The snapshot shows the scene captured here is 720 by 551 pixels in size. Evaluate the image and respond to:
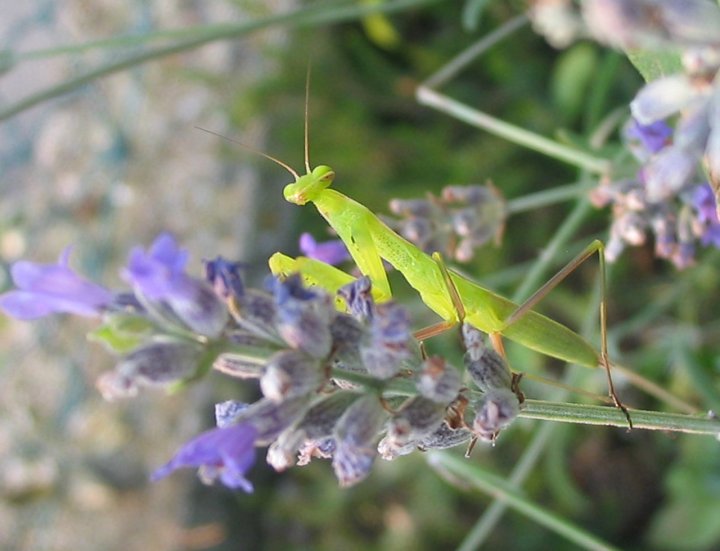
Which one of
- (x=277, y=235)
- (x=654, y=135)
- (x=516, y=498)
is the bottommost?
(x=277, y=235)

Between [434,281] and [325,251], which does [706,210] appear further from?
[325,251]

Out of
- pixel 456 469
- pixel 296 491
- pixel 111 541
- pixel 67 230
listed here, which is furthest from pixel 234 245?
pixel 456 469

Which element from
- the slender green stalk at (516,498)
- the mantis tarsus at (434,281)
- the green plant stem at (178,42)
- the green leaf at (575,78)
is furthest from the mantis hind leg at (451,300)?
the green leaf at (575,78)

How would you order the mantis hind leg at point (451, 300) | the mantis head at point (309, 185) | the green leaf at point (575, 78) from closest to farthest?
the mantis hind leg at point (451, 300)
the mantis head at point (309, 185)
the green leaf at point (575, 78)

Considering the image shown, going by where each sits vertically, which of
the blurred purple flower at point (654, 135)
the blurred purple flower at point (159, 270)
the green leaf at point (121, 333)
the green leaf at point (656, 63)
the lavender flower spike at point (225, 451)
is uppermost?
the green leaf at point (656, 63)

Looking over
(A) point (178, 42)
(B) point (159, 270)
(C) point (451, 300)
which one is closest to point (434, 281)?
(C) point (451, 300)

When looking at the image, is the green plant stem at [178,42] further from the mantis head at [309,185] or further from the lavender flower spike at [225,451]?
the lavender flower spike at [225,451]

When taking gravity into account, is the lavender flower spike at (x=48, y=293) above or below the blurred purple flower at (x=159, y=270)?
below
